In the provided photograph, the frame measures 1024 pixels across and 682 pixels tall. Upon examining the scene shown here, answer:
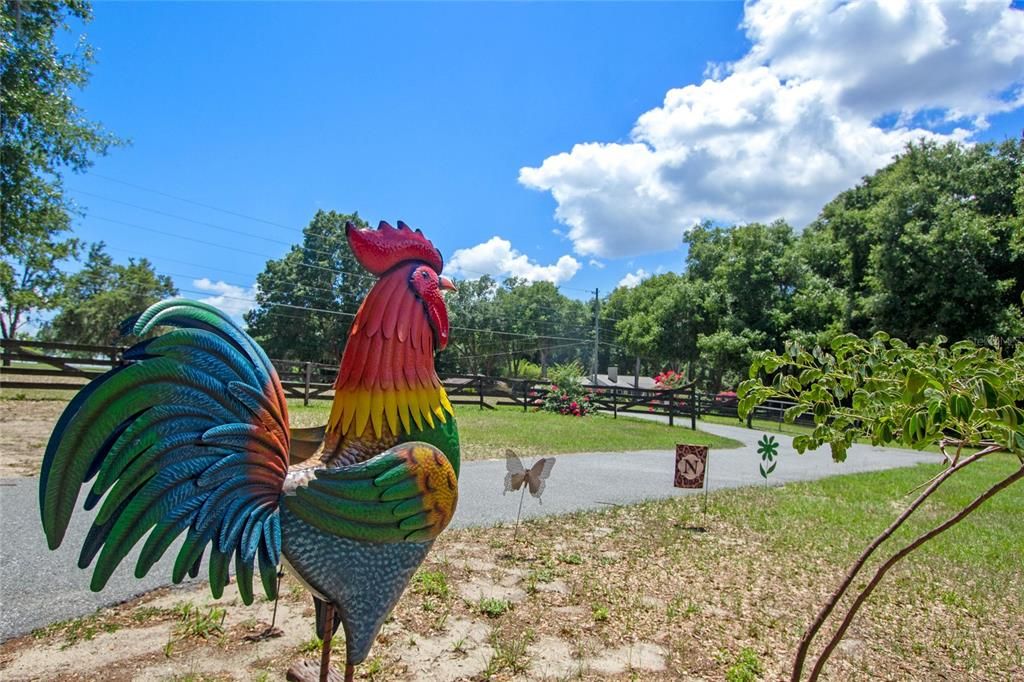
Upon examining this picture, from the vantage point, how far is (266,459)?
1908mm

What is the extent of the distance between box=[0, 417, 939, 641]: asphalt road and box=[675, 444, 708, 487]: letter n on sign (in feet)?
3.79

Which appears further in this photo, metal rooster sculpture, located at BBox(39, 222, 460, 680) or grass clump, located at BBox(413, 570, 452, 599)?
grass clump, located at BBox(413, 570, 452, 599)

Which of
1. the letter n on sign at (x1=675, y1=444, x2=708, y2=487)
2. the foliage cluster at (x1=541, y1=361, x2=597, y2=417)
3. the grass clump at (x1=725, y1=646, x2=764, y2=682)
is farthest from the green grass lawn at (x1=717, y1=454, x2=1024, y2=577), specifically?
the foliage cluster at (x1=541, y1=361, x2=597, y2=417)

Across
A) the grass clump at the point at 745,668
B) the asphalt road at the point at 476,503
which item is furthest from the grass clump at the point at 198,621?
the grass clump at the point at 745,668

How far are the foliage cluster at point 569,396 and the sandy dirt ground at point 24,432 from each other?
45.0ft

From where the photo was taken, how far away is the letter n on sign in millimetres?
6141

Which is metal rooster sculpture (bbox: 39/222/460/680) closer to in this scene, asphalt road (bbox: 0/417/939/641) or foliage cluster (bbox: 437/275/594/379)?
asphalt road (bbox: 0/417/939/641)

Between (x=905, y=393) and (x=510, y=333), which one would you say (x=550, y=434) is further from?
(x=510, y=333)

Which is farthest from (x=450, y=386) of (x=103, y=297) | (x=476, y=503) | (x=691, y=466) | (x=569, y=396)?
(x=103, y=297)

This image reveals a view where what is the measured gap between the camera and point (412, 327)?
2131 mm

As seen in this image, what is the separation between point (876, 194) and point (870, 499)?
900 inches

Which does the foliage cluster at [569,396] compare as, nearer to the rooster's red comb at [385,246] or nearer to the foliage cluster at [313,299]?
the rooster's red comb at [385,246]

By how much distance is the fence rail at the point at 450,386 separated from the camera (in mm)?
12711

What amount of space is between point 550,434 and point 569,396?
6.32m
